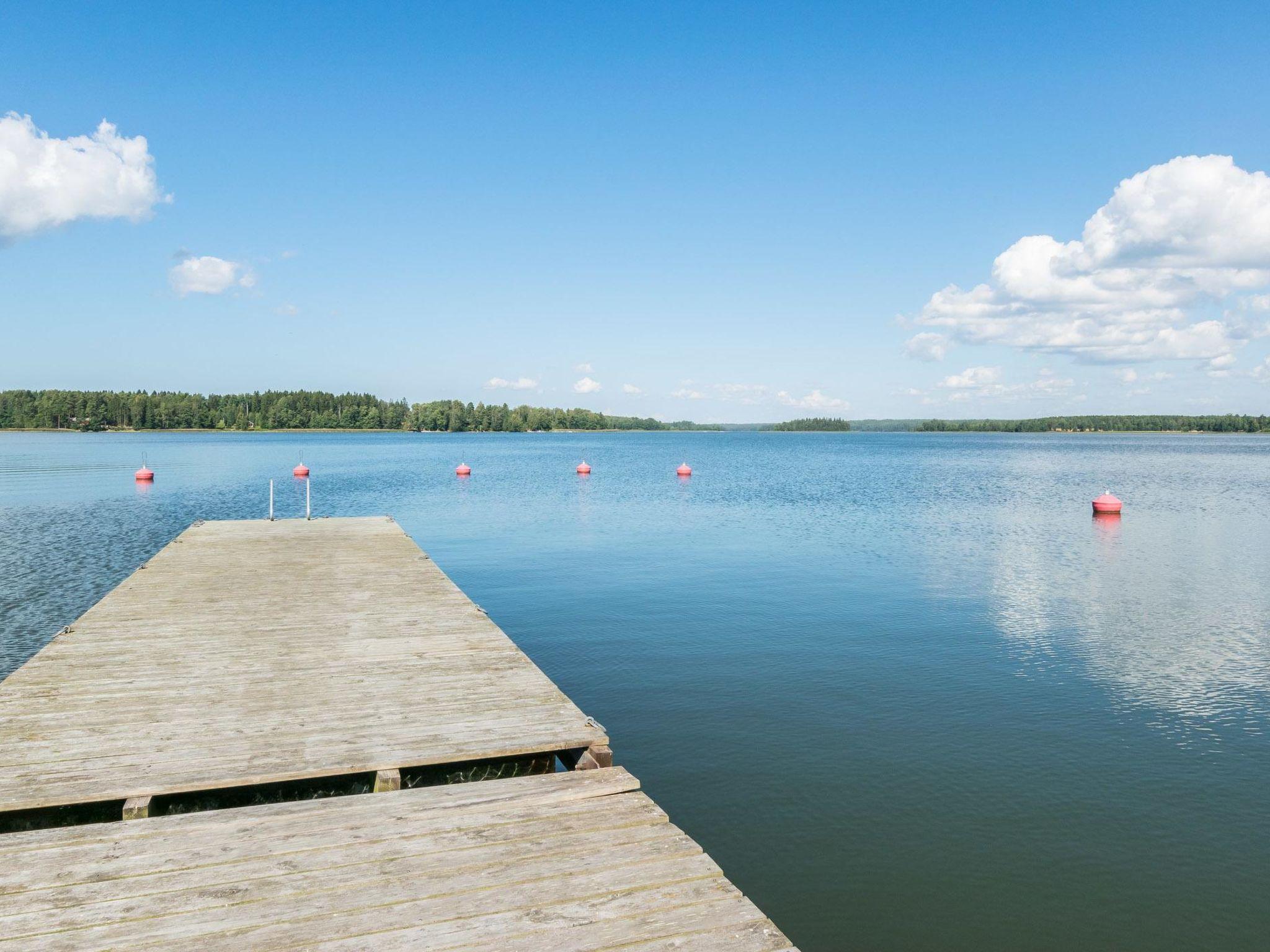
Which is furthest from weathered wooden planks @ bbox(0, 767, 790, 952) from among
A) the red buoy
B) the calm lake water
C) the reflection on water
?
the red buoy

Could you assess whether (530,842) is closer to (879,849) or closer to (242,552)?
(879,849)

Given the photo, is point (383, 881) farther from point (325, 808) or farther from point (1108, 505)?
point (1108, 505)

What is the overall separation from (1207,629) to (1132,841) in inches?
439

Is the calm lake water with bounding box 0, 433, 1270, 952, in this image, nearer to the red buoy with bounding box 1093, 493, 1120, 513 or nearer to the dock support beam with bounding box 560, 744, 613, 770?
the red buoy with bounding box 1093, 493, 1120, 513

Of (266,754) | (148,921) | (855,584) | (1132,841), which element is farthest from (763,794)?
(855,584)

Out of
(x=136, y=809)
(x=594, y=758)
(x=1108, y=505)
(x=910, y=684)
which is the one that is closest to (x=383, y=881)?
(x=136, y=809)

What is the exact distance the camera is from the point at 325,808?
6.33 meters

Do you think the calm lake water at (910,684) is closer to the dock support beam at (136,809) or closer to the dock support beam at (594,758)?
the dock support beam at (594,758)

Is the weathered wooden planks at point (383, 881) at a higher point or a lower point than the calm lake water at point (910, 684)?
higher

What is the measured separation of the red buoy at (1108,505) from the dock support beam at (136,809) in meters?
40.2

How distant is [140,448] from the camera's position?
107250 millimetres

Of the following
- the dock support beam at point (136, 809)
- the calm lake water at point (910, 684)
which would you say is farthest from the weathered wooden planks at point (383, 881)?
the calm lake water at point (910, 684)

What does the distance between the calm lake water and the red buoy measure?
0.93m

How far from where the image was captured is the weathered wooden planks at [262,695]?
707cm
